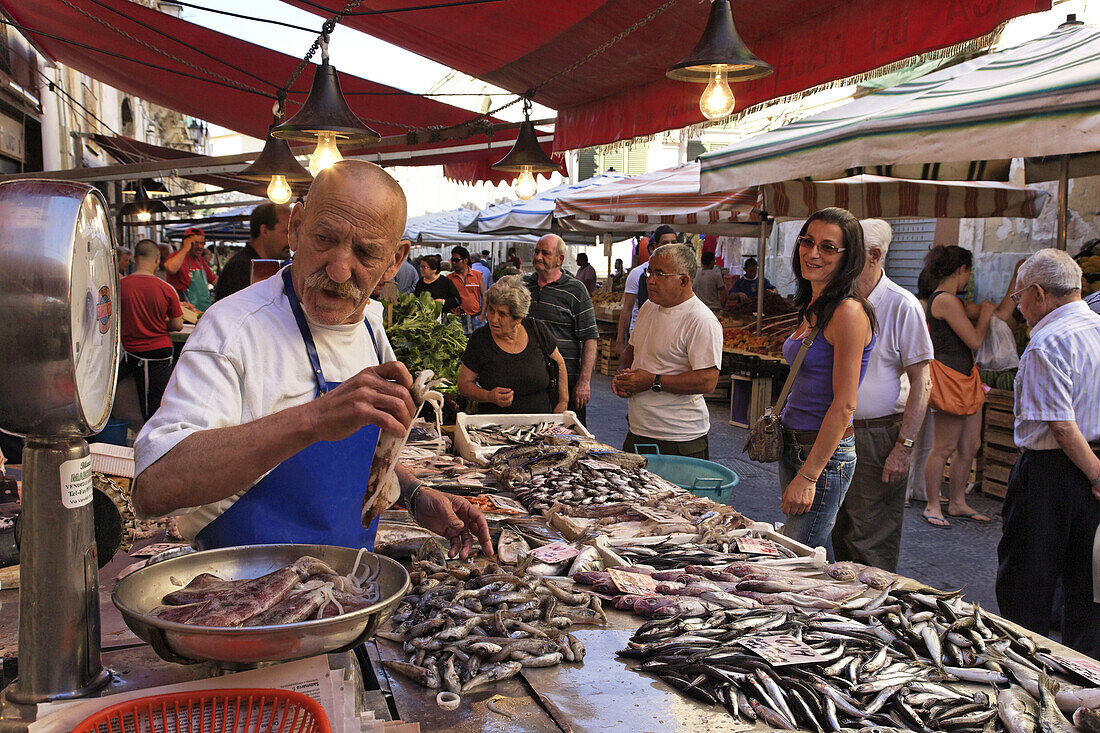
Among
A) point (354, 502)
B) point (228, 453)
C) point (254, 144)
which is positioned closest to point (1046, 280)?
point (354, 502)

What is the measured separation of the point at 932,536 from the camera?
6.82 meters

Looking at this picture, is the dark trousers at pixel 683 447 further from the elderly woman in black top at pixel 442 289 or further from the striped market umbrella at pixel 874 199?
the elderly woman in black top at pixel 442 289

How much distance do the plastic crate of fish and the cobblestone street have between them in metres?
1.79

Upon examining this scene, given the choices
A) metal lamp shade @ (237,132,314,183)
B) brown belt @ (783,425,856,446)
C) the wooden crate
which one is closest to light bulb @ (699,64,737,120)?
brown belt @ (783,425,856,446)

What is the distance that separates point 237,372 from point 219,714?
0.93 meters

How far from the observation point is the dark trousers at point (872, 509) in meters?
4.98

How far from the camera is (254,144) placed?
255 feet

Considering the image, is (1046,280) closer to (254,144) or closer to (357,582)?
(357,582)

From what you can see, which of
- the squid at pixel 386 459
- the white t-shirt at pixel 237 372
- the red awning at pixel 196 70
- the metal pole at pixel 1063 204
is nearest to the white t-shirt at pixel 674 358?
the metal pole at pixel 1063 204

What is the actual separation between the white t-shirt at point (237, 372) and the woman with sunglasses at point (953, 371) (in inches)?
256

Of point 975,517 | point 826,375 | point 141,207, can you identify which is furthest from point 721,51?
point 141,207

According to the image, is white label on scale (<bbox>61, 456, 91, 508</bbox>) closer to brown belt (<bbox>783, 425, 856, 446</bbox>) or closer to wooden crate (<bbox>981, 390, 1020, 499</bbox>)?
brown belt (<bbox>783, 425, 856, 446</bbox>)

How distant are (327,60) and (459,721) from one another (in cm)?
535

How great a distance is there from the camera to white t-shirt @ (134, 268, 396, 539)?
1961 mm
